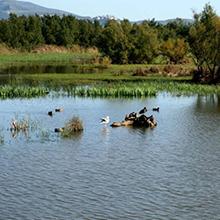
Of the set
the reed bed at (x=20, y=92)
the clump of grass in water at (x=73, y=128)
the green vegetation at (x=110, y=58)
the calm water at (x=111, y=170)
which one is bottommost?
the calm water at (x=111, y=170)

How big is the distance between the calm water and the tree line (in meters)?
22.8

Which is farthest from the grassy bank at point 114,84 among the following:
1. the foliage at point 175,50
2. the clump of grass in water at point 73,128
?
the clump of grass in water at point 73,128

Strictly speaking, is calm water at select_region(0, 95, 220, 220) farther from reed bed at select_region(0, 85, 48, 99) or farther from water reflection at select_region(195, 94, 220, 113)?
reed bed at select_region(0, 85, 48, 99)

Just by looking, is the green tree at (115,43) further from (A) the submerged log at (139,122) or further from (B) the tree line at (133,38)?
(A) the submerged log at (139,122)

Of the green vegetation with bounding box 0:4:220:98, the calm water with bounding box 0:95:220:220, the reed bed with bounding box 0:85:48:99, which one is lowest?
the calm water with bounding box 0:95:220:220

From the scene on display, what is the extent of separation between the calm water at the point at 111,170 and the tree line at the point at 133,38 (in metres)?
22.8

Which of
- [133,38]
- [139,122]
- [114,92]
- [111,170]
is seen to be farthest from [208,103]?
[133,38]

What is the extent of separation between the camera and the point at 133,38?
88.0 metres

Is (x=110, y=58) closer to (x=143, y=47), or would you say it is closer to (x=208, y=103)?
(x=143, y=47)

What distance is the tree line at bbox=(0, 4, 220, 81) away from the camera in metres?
61.7

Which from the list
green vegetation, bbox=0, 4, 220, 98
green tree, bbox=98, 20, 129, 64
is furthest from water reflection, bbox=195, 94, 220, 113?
green tree, bbox=98, 20, 129, 64

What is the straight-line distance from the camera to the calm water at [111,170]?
63.2 ft

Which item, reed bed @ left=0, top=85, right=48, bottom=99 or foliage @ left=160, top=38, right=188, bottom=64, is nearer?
reed bed @ left=0, top=85, right=48, bottom=99

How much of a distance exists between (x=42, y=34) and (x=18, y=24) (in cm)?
691
